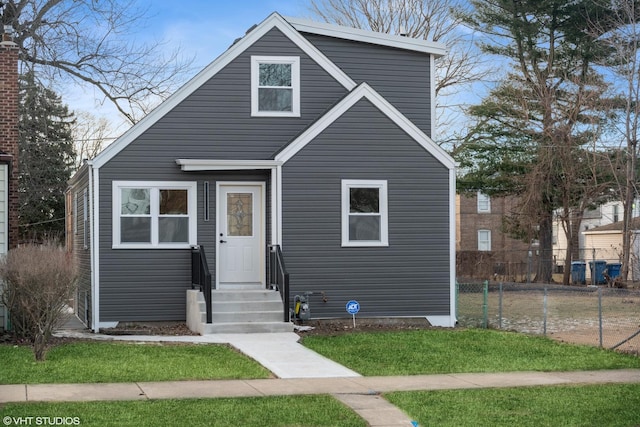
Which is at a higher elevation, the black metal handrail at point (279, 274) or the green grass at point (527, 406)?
the black metal handrail at point (279, 274)

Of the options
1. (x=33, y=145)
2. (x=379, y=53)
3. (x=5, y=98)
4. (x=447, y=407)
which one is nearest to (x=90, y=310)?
(x=5, y=98)

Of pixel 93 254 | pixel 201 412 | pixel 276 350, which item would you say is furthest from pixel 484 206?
pixel 201 412

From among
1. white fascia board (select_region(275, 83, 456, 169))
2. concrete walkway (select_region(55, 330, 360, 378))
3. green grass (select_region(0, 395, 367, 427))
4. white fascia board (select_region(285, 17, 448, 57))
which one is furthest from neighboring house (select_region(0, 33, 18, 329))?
green grass (select_region(0, 395, 367, 427))

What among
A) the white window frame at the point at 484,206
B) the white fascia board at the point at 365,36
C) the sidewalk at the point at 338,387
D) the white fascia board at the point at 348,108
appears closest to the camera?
the sidewalk at the point at 338,387

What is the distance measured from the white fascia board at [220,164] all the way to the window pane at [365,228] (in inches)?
82.4

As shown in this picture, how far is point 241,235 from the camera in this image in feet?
61.8

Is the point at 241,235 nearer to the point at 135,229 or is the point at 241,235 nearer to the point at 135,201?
the point at 135,229

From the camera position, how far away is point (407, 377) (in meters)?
11.8

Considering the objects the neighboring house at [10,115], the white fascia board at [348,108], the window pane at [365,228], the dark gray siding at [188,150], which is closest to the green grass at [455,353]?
the window pane at [365,228]

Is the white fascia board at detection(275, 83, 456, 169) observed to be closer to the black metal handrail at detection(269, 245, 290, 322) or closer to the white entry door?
the white entry door

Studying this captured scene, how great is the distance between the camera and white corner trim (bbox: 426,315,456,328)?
62.1 feet

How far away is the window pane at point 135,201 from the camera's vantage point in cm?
1820

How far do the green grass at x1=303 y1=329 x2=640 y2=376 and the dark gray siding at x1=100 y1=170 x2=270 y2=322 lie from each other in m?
3.85
